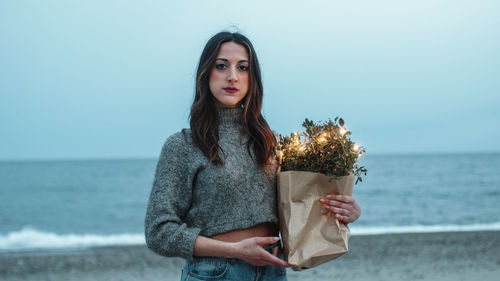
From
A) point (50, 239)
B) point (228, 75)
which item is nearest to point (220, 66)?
point (228, 75)

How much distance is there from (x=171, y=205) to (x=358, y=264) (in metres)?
4.71

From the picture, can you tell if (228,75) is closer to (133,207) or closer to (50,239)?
(50,239)

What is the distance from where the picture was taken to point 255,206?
1526mm

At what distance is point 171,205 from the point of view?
147 cm

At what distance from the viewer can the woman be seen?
143cm

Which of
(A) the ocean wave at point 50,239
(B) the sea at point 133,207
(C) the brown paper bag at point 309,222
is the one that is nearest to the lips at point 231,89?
(C) the brown paper bag at point 309,222

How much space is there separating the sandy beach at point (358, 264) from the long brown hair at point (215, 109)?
3.70 metres

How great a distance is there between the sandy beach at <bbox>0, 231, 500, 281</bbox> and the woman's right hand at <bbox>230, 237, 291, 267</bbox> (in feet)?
12.4

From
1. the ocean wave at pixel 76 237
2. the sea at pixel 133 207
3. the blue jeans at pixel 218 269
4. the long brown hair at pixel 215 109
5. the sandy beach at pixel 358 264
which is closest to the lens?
the blue jeans at pixel 218 269

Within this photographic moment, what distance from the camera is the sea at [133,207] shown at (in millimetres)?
12133

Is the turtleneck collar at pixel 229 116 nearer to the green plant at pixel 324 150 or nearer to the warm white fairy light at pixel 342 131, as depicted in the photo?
the green plant at pixel 324 150

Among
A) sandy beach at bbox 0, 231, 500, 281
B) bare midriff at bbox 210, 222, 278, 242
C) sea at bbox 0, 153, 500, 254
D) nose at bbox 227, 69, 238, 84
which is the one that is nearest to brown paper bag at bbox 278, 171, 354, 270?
bare midriff at bbox 210, 222, 278, 242

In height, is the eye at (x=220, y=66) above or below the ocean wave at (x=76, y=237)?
above

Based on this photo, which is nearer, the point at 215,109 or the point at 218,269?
the point at 218,269
